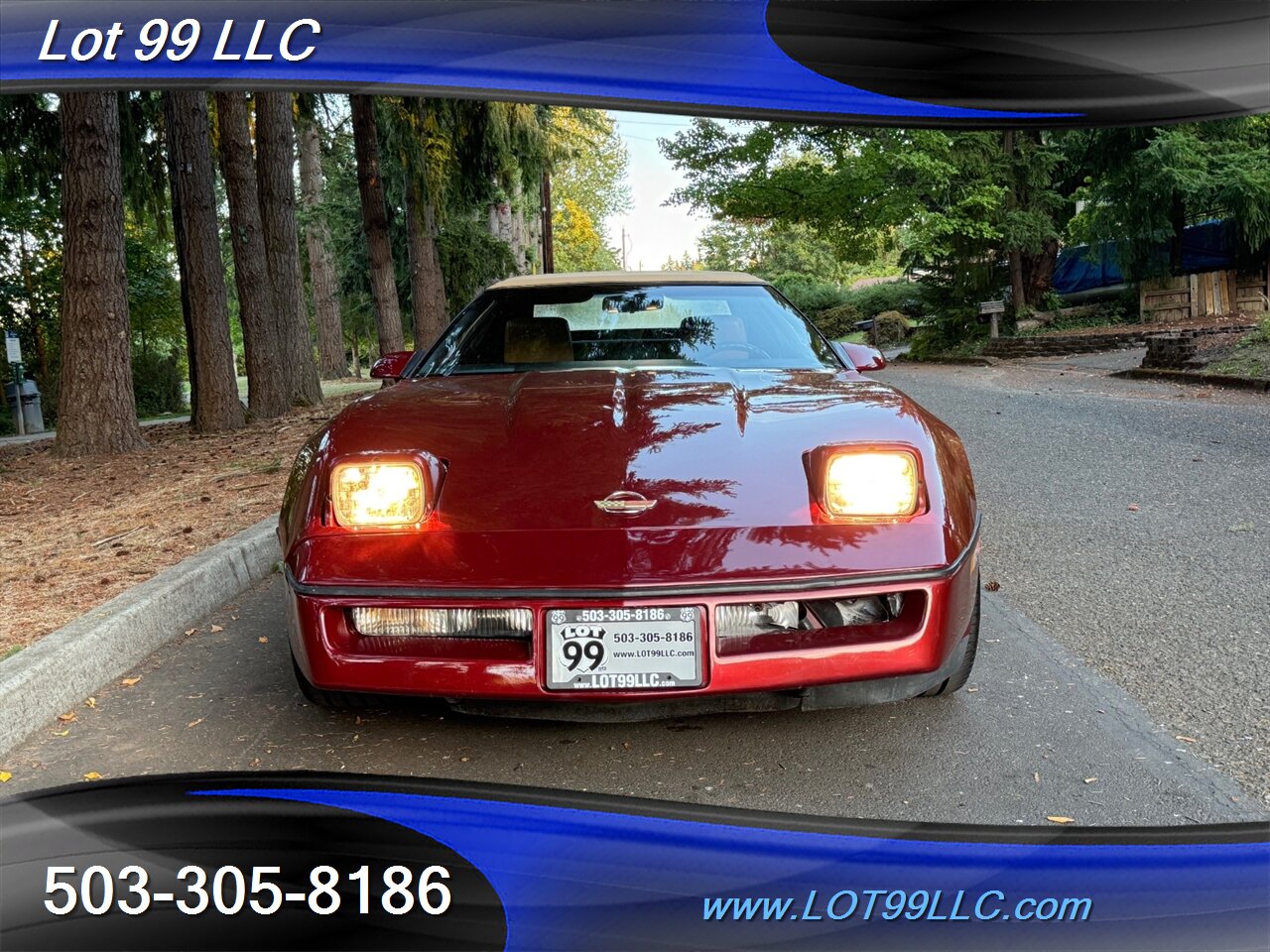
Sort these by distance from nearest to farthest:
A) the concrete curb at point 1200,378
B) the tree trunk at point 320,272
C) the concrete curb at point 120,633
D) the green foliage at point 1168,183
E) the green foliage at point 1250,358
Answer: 1. the concrete curb at point 120,633
2. the concrete curb at point 1200,378
3. the green foliage at point 1250,358
4. the green foliage at point 1168,183
5. the tree trunk at point 320,272

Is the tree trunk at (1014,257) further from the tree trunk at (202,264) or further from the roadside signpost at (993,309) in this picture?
the tree trunk at (202,264)

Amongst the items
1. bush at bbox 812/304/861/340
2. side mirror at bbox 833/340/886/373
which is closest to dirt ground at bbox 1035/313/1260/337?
bush at bbox 812/304/861/340

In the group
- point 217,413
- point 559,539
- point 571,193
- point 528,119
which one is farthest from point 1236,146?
point 571,193

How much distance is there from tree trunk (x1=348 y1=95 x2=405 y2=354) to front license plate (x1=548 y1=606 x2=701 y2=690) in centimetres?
1467

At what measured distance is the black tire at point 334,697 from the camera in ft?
8.82

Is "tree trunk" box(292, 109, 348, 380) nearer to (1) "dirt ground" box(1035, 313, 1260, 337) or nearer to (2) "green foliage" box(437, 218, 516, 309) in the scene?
(2) "green foliage" box(437, 218, 516, 309)

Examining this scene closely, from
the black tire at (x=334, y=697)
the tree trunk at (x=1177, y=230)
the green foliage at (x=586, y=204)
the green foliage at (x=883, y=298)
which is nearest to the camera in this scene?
the black tire at (x=334, y=697)

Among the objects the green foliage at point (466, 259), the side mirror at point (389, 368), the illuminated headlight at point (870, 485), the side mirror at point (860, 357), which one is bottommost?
the illuminated headlight at point (870, 485)

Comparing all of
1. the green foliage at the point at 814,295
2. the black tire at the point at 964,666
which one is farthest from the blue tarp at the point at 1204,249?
the black tire at the point at 964,666

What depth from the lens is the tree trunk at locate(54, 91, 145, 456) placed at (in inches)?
337

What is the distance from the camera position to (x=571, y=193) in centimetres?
5738

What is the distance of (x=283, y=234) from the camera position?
1335 cm

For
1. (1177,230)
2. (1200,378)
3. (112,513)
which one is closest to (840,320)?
(1177,230)

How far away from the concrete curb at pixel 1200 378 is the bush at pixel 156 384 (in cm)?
1583
